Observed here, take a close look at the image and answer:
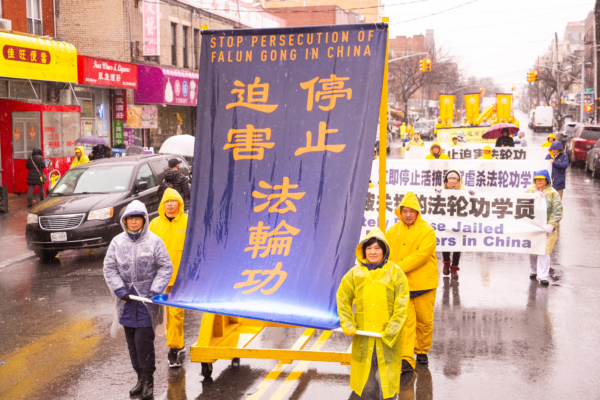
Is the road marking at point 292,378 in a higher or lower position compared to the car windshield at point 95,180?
lower

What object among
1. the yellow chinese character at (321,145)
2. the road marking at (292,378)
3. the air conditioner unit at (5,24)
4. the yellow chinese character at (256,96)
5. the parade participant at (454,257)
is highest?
the air conditioner unit at (5,24)

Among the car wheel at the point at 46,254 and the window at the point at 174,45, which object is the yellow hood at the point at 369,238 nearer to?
the car wheel at the point at 46,254

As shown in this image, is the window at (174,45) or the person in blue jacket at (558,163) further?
the window at (174,45)

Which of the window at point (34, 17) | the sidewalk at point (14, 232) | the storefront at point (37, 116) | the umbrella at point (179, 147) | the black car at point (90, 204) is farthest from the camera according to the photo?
the window at point (34, 17)

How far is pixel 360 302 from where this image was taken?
4.68 metres

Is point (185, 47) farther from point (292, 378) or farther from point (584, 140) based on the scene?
point (292, 378)

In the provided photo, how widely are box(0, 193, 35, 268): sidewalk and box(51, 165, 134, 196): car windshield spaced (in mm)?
1346

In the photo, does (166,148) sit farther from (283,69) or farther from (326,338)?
(283,69)

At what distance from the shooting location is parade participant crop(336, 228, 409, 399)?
15.1ft

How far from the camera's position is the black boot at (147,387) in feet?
18.3

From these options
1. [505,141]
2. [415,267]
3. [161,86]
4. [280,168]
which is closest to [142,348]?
[280,168]

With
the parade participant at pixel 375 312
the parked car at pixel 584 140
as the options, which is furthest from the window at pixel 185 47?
the parade participant at pixel 375 312

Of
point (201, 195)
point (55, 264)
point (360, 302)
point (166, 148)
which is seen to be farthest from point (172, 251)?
point (166, 148)

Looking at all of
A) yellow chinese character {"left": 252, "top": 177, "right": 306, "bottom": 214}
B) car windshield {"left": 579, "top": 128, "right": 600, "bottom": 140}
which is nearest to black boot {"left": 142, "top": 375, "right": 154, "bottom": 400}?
yellow chinese character {"left": 252, "top": 177, "right": 306, "bottom": 214}
